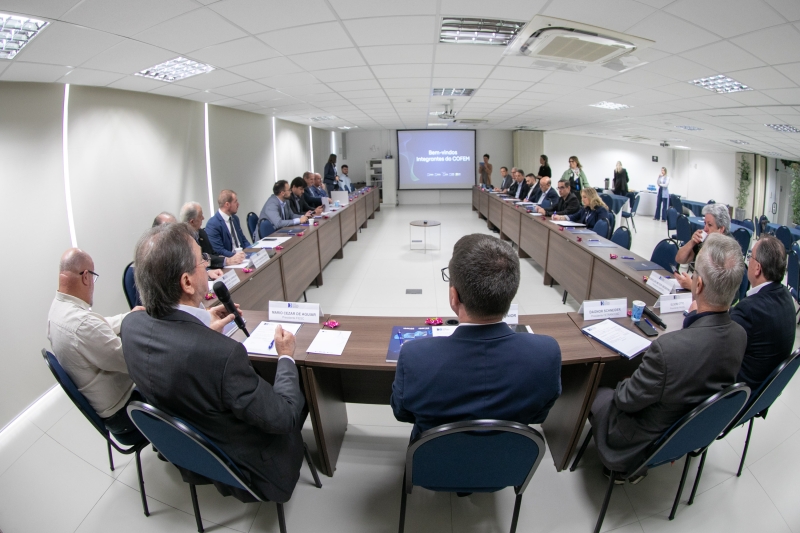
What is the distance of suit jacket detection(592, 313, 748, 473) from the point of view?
1.31m

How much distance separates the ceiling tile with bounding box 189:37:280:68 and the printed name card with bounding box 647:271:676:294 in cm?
324


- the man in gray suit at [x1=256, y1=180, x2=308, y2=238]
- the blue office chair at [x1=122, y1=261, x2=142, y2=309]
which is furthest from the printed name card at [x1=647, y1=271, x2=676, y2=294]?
the man in gray suit at [x1=256, y1=180, x2=308, y2=238]

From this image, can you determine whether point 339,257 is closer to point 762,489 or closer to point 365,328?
point 365,328

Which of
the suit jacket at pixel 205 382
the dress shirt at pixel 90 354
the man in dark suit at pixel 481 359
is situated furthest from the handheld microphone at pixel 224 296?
the man in dark suit at pixel 481 359

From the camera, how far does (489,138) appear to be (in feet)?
41.4

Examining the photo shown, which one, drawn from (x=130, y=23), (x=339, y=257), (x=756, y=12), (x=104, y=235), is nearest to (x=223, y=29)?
(x=130, y=23)

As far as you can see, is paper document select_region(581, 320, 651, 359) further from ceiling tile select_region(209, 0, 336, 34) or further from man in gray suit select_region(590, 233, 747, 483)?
ceiling tile select_region(209, 0, 336, 34)

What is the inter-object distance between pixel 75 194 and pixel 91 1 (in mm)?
2140

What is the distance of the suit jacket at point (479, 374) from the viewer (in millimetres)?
1112

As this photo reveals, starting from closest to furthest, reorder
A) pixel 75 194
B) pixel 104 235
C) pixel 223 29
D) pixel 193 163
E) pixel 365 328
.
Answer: pixel 365 328 < pixel 223 29 < pixel 75 194 < pixel 104 235 < pixel 193 163

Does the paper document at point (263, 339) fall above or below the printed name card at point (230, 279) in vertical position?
below

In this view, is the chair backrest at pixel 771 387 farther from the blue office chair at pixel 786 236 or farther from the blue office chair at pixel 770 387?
the blue office chair at pixel 786 236

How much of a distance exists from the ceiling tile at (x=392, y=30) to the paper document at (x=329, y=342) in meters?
1.95

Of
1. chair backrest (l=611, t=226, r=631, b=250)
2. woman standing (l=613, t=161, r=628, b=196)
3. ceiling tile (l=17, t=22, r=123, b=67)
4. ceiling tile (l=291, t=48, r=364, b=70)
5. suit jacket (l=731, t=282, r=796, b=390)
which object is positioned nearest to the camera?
suit jacket (l=731, t=282, r=796, b=390)
